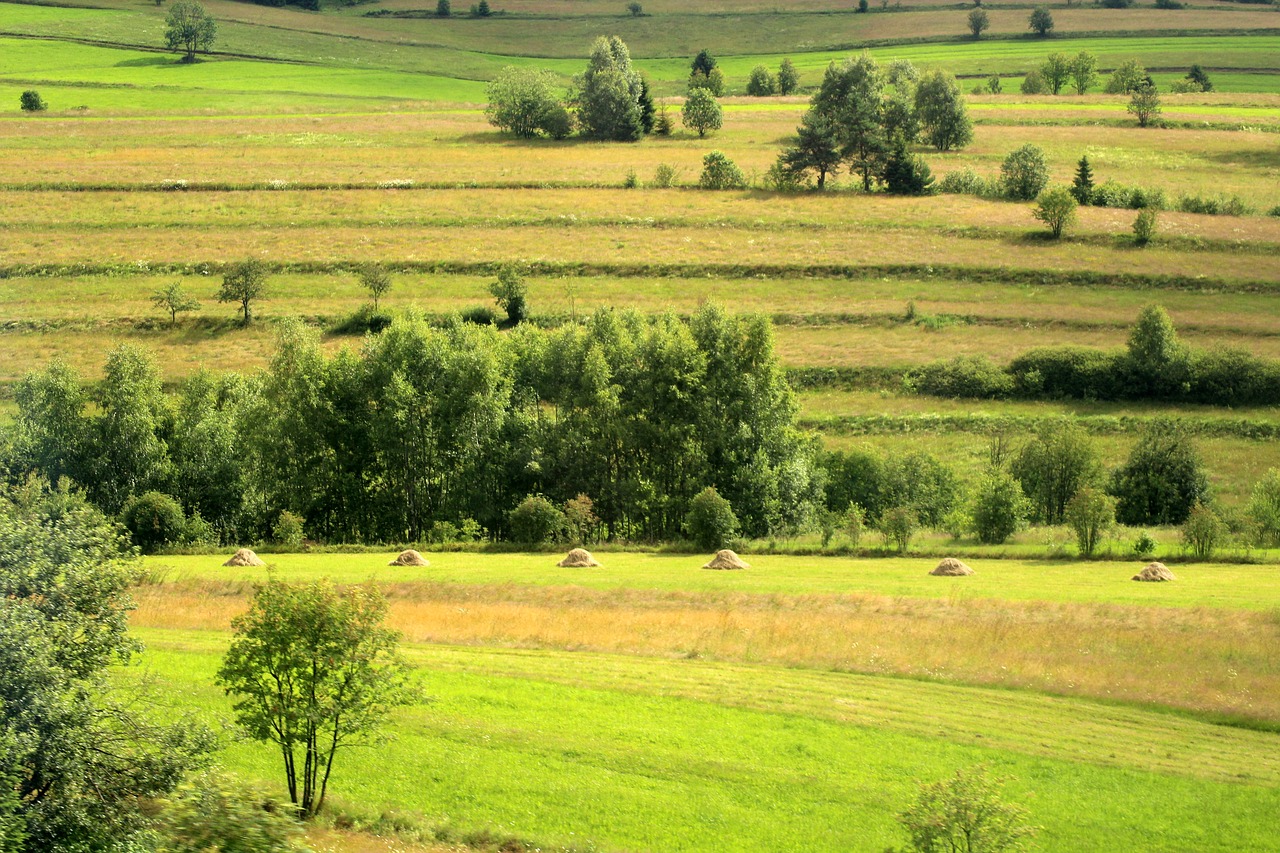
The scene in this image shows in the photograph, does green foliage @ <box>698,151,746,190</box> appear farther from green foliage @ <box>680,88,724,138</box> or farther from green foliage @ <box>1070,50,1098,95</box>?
green foliage @ <box>1070,50,1098,95</box>

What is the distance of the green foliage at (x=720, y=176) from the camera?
421ft

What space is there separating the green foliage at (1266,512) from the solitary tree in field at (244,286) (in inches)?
2863

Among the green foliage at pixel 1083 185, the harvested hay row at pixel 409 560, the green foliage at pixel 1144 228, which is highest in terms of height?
the green foliage at pixel 1083 185

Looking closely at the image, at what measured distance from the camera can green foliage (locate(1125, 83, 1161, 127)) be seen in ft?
498

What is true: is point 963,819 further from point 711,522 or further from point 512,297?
point 512,297

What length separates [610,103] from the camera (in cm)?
14875

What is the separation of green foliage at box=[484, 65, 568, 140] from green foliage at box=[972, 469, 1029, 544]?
338 feet

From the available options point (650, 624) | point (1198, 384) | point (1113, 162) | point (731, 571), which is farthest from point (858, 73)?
point (650, 624)

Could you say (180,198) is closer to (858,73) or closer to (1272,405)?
(858,73)

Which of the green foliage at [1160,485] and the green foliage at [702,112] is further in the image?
the green foliage at [702,112]

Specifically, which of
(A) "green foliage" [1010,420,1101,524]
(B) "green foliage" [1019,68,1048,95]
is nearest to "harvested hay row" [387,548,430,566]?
(A) "green foliage" [1010,420,1101,524]

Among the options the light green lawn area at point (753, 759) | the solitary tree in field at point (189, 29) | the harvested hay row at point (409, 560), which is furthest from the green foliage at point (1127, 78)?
the light green lawn area at point (753, 759)

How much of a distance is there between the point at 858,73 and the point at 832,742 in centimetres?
11546

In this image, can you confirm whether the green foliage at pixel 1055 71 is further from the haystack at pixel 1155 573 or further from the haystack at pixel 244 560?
the haystack at pixel 244 560
